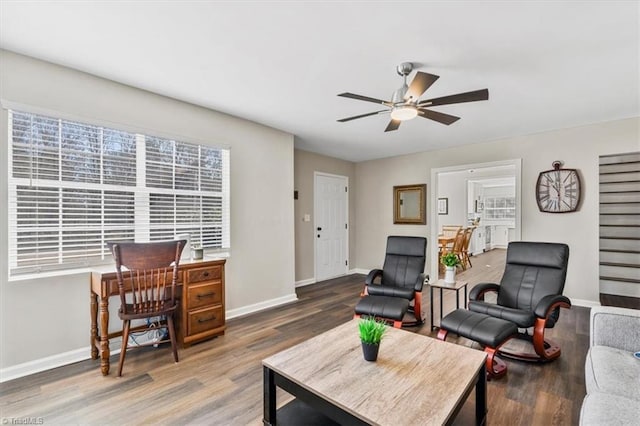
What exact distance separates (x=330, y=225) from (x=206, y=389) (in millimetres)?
4139

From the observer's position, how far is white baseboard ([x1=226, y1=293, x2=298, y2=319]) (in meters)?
3.71

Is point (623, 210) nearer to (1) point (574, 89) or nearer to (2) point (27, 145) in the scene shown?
(1) point (574, 89)

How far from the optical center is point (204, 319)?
3000 millimetres

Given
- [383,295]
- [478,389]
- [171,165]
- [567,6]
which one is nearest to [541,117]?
[567,6]

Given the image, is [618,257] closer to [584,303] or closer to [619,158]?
[584,303]

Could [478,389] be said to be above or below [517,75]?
below

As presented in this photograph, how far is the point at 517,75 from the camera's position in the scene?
2650 mm

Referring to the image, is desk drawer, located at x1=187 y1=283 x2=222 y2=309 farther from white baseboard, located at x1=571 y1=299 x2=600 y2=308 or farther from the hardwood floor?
white baseboard, located at x1=571 y1=299 x2=600 y2=308

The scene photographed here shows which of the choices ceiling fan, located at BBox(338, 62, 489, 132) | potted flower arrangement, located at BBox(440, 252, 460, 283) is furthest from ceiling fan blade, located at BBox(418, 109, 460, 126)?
potted flower arrangement, located at BBox(440, 252, 460, 283)

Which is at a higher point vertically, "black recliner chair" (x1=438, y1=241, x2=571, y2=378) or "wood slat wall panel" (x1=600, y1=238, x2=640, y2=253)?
"wood slat wall panel" (x1=600, y1=238, x2=640, y2=253)

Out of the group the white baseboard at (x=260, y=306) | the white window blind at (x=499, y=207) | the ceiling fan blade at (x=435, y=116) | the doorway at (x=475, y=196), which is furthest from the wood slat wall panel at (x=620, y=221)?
the white window blind at (x=499, y=207)

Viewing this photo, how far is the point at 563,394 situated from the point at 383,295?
1.72 meters

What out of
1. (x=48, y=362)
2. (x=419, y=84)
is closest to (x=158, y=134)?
(x=48, y=362)

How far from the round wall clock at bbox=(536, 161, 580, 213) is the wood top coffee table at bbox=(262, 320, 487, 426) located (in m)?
3.60
